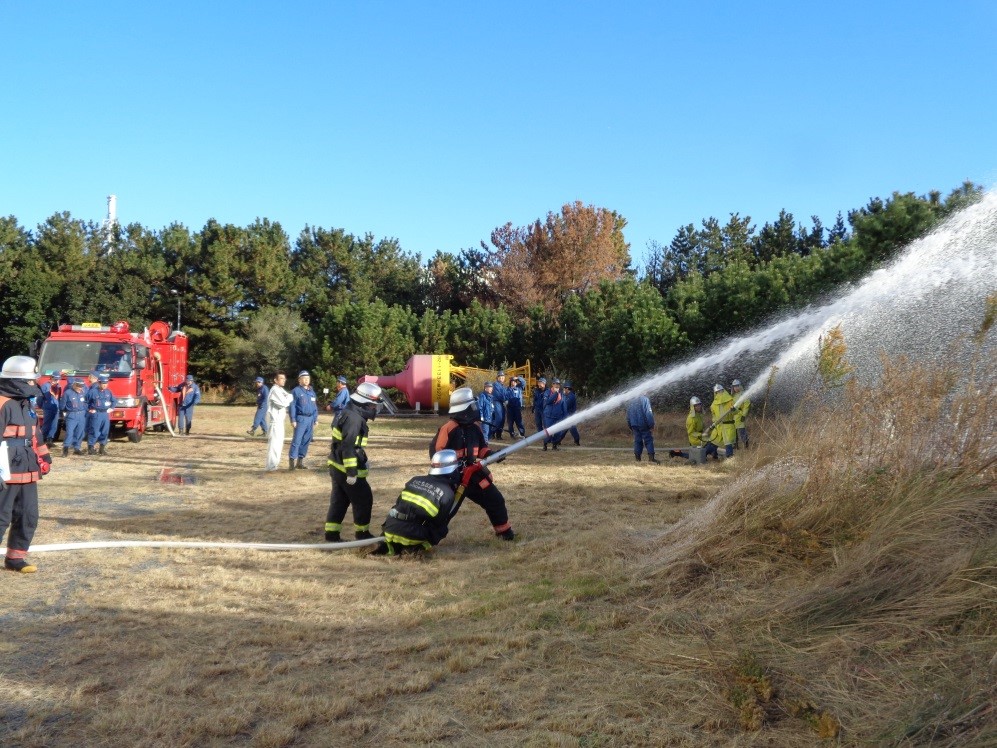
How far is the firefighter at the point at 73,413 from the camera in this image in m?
16.2

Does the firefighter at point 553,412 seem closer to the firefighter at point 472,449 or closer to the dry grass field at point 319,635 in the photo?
the dry grass field at point 319,635

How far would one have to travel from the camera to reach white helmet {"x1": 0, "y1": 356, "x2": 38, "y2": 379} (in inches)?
261

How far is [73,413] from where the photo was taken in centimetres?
1625

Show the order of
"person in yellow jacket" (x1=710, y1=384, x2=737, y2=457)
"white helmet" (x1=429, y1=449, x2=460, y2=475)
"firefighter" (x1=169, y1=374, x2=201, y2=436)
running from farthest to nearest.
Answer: "firefighter" (x1=169, y1=374, x2=201, y2=436) < "person in yellow jacket" (x1=710, y1=384, x2=737, y2=457) < "white helmet" (x1=429, y1=449, x2=460, y2=475)

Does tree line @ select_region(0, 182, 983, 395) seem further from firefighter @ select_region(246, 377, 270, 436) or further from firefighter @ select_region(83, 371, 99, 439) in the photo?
firefighter @ select_region(83, 371, 99, 439)

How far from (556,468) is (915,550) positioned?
9.80 m

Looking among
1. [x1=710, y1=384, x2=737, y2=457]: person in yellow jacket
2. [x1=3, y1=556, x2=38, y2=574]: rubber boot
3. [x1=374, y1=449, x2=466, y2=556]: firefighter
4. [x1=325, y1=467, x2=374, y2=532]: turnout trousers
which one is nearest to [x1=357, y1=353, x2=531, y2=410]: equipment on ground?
[x1=710, y1=384, x2=737, y2=457]: person in yellow jacket

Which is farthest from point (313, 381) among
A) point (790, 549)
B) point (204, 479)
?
point (790, 549)

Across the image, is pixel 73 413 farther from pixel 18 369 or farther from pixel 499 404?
pixel 18 369

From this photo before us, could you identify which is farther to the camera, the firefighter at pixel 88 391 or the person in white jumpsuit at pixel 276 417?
the firefighter at pixel 88 391

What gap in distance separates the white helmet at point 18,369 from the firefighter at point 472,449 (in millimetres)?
3557

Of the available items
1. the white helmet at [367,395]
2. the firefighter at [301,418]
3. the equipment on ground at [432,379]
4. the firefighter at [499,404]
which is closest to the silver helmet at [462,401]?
the white helmet at [367,395]

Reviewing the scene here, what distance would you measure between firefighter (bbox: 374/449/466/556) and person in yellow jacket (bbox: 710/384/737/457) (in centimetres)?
808

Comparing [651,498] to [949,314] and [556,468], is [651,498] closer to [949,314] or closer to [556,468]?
[556,468]
